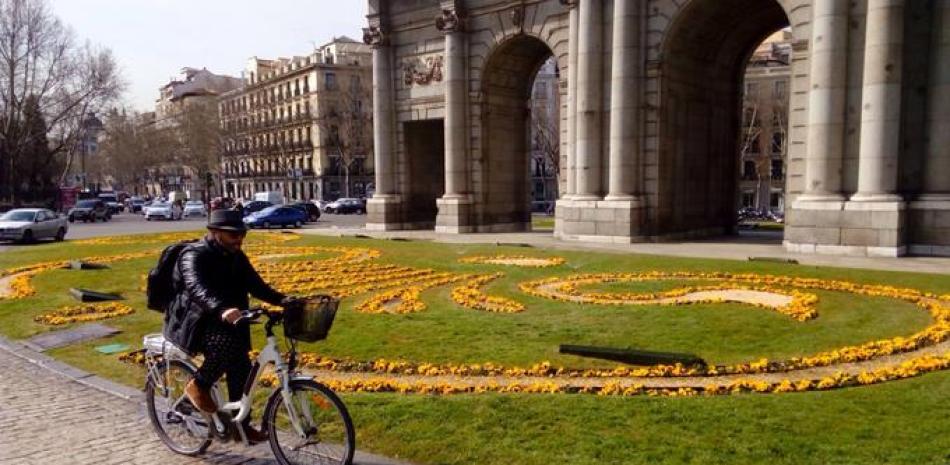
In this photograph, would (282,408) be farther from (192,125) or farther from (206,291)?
(192,125)

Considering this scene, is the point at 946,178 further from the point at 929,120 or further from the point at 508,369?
the point at 508,369

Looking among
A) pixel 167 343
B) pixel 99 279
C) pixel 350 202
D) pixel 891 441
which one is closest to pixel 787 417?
pixel 891 441

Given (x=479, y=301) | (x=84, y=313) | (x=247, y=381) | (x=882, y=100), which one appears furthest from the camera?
(x=882, y=100)

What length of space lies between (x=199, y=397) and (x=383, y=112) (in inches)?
1048

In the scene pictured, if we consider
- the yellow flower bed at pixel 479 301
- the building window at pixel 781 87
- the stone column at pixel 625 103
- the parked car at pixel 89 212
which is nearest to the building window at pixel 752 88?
the building window at pixel 781 87

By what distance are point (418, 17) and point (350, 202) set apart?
112 feet

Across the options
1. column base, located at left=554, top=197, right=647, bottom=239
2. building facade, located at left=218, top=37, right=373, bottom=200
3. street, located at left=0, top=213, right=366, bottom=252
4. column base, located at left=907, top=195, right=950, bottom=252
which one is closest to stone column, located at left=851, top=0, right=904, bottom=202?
column base, located at left=907, top=195, right=950, bottom=252

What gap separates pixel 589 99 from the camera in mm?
23344

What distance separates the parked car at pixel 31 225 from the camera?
28078 millimetres

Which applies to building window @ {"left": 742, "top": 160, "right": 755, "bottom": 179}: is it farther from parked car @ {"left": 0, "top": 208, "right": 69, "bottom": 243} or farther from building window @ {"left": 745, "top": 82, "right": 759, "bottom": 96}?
parked car @ {"left": 0, "top": 208, "right": 69, "bottom": 243}

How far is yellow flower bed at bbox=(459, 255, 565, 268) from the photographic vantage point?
16.9 meters

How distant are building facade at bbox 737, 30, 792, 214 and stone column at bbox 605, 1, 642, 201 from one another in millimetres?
42487

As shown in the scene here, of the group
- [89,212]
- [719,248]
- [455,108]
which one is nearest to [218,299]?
[719,248]

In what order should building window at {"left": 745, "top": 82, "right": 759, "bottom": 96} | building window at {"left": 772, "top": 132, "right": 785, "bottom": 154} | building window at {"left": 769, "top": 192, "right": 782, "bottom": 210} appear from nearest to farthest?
building window at {"left": 772, "top": 132, "right": 785, "bottom": 154} < building window at {"left": 745, "top": 82, "right": 759, "bottom": 96} < building window at {"left": 769, "top": 192, "right": 782, "bottom": 210}
